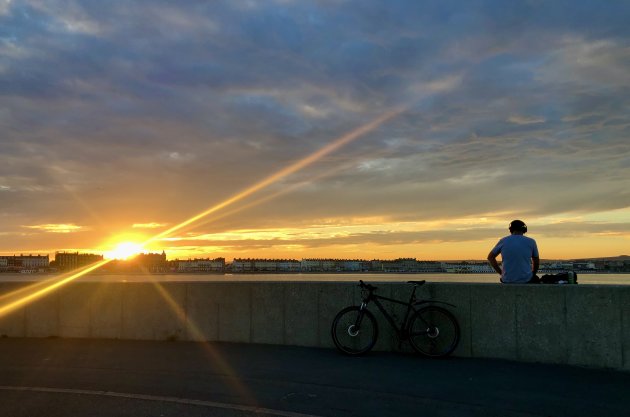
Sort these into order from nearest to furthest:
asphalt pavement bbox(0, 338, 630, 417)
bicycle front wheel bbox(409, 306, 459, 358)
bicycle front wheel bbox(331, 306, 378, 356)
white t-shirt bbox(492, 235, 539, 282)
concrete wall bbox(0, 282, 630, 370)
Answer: asphalt pavement bbox(0, 338, 630, 417)
concrete wall bbox(0, 282, 630, 370)
bicycle front wheel bbox(409, 306, 459, 358)
white t-shirt bbox(492, 235, 539, 282)
bicycle front wheel bbox(331, 306, 378, 356)

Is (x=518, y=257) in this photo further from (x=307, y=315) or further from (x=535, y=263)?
(x=307, y=315)

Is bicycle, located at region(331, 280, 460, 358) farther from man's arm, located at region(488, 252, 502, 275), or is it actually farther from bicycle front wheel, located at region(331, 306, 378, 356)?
man's arm, located at region(488, 252, 502, 275)

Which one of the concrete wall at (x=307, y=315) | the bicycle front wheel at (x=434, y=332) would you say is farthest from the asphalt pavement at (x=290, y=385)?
the concrete wall at (x=307, y=315)

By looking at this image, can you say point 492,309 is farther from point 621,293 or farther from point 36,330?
point 36,330

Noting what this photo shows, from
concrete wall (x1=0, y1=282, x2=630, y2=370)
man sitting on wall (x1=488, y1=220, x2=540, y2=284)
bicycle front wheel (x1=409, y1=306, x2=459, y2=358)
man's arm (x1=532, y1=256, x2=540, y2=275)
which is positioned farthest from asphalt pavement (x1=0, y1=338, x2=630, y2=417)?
man's arm (x1=532, y1=256, x2=540, y2=275)

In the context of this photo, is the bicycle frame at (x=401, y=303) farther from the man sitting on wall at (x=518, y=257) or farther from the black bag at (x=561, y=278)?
the black bag at (x=561, y=278)

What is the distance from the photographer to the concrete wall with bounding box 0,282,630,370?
8.09 metres

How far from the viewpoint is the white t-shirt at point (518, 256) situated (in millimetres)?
8836

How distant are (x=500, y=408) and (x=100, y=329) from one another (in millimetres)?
7897

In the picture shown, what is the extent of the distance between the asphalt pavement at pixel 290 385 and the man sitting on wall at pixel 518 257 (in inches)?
52.1

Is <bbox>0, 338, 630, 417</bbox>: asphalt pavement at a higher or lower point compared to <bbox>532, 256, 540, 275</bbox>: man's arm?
lower

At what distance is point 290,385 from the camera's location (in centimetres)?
696

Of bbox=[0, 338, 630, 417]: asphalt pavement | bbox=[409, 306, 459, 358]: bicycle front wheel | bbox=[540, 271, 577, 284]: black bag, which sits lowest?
bbox=[0, 338, 630, 417]: asphalt pavement

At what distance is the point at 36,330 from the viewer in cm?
1143
